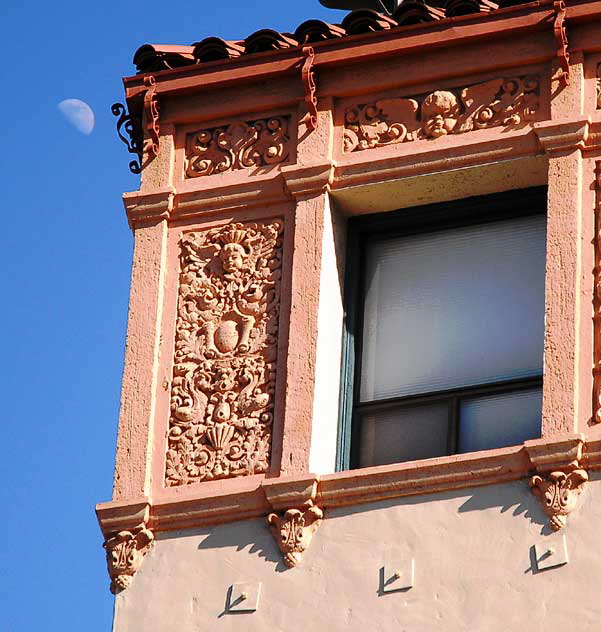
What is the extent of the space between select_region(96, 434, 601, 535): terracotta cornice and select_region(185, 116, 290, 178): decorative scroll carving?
2609mm

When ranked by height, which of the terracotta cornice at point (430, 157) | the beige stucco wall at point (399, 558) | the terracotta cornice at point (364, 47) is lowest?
the beige stucco wall at point (399, 558)

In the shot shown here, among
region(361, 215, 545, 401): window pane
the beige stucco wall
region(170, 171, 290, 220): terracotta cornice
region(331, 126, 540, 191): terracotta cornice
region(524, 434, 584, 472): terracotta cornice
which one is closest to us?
the beige stucco wall

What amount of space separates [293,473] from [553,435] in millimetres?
1755

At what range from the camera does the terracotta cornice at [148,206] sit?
19.7 meters

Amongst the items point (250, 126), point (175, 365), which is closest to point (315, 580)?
point (175, 365)

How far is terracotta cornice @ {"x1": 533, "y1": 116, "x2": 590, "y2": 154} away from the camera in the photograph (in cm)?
1878

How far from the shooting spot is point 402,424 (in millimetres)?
18734

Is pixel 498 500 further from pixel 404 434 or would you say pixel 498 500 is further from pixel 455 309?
pixel 455 309

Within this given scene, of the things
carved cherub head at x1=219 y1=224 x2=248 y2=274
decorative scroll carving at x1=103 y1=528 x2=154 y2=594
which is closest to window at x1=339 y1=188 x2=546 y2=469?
carved cherub head at x1=219 y1=224 x2=248 y2=274

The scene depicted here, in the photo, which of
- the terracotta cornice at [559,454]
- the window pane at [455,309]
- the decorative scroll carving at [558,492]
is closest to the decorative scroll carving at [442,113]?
the window pane at [455,309]

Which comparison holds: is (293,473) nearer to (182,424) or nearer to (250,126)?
(182,424)

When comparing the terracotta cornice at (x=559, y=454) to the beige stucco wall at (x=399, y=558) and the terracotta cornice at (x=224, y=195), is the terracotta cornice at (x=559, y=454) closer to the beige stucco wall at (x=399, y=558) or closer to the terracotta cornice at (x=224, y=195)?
the beige stucco wall at (x=399, y=558)

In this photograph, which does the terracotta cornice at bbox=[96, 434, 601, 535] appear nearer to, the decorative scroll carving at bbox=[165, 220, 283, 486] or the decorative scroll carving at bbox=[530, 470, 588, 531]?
the decorative scroll carving at bbox=[530, 470, 588, 531]

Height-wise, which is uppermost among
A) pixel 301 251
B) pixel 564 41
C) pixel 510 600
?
pixel 564 41
